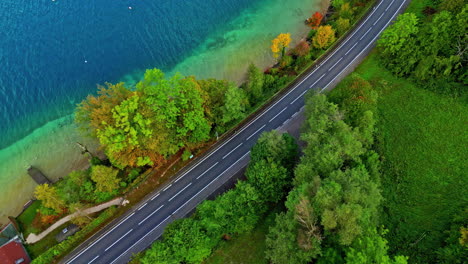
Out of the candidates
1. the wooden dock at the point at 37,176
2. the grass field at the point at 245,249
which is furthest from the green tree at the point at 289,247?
the wooden dock at the point at 37,176

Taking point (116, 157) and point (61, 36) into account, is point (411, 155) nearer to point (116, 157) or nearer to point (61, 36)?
point (116, 157)

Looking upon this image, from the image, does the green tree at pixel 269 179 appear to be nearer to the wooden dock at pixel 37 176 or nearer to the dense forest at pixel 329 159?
the dense forest at pixel 329 159

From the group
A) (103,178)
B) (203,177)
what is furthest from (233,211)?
(103,178)

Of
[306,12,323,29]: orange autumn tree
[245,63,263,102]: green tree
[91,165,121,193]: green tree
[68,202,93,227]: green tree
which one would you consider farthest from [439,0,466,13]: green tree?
[68,202,93,227]: green tree

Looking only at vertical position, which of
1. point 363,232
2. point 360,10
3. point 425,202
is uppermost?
point 360,10

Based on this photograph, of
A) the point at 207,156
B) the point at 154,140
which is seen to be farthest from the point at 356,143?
the point at 154,140

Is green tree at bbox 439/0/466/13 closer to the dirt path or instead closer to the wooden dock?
the dirt path
